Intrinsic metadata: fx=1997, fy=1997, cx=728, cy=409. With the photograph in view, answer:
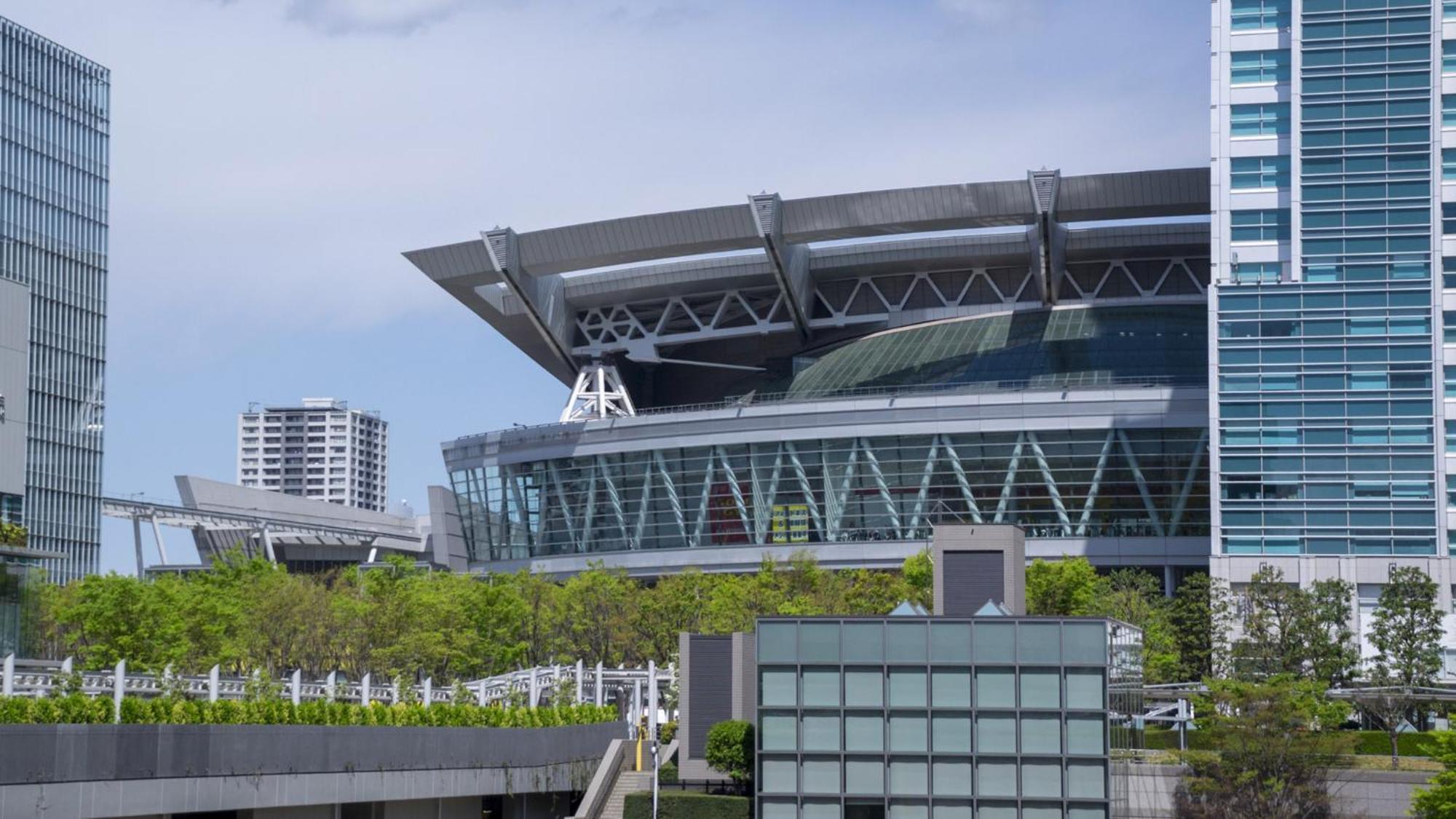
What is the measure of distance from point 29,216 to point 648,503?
6465 centimetres

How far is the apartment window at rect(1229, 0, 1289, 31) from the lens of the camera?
93500 mm

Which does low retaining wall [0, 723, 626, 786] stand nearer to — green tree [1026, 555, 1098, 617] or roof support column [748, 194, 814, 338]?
green tree [1026, 555, 1098, 617]

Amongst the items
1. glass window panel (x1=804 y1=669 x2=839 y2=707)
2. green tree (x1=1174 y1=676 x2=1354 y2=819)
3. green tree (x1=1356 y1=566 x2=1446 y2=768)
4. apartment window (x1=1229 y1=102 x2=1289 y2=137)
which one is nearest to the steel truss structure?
apartment window (x1=1229 y1=102 x2=1289 y2=137)

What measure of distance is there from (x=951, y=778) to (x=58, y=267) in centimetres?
12113

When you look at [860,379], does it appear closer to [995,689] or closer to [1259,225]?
[1259,225]

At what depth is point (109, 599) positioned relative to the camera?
79.2 m

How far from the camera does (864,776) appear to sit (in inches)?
1982

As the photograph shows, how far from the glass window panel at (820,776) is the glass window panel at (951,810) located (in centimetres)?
249

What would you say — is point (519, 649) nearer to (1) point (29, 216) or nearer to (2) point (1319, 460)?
(2) point (1319, 460)

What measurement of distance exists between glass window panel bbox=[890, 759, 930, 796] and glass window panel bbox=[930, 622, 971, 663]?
8.68ft

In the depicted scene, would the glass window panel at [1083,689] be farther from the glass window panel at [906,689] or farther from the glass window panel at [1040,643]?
the glass window panel at [906,689]

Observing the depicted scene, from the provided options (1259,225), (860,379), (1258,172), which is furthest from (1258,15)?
(860,379)

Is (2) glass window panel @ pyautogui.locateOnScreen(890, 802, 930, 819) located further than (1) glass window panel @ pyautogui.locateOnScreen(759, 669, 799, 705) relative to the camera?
No

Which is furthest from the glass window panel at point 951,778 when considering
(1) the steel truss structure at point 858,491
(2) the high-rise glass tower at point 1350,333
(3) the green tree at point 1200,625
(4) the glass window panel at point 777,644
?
(1) the steel truss structure at point 858,491
